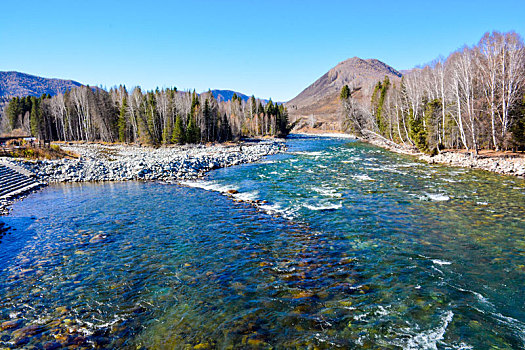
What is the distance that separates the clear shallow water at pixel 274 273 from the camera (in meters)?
6.24

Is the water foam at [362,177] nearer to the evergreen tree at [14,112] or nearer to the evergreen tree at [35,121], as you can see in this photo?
the evergreen tree at [35,121]

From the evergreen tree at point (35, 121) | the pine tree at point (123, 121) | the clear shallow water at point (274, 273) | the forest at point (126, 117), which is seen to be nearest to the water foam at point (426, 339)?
the clear shallow water at point (274, 273)

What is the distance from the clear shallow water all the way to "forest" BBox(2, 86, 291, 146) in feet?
157

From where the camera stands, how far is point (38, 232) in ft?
43.4

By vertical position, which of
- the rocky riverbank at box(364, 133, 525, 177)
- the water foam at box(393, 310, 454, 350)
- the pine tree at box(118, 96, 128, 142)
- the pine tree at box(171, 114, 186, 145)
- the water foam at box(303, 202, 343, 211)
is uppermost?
the pine tree at box(118, 96, 128, 142)

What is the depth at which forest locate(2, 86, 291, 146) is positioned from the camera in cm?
6325

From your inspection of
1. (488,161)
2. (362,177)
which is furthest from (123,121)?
(488,161)

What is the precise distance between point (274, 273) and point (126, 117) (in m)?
70.5

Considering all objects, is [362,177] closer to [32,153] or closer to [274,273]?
[274,273]

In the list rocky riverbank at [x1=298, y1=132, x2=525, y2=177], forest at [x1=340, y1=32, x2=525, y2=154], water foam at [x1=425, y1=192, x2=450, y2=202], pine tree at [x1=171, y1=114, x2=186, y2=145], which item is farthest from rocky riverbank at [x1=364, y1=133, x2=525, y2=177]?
pine tree at [x1=171, y1=114, x2=186, y2=145]

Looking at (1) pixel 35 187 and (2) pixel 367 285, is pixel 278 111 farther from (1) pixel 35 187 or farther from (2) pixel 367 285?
(2) pixel 367 285

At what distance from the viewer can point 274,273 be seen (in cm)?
888

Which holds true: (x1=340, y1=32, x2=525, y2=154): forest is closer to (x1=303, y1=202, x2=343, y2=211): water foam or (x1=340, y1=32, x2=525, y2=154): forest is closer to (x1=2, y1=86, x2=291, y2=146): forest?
(x1=303, y1=202, x2=343, y2=211): water foam

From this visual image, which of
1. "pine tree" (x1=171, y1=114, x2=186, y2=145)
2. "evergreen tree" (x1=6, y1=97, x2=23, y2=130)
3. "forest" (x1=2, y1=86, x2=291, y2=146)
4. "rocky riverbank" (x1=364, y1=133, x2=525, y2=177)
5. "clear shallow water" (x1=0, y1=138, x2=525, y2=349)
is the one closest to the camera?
"clear shallow water" (x1=0, y1=138, x2=525, y2=349)
